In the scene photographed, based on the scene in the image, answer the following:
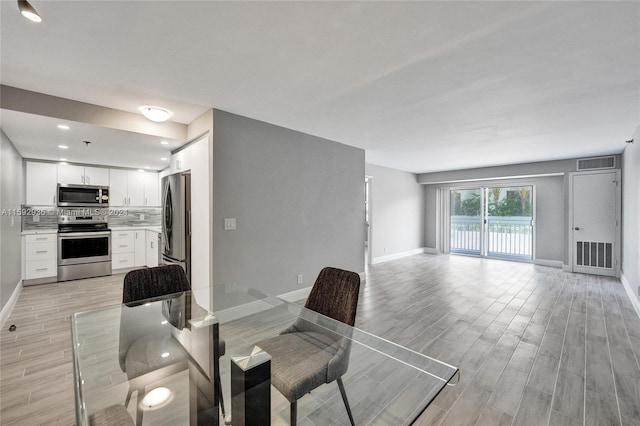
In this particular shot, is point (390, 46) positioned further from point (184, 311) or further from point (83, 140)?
point (83, 140)

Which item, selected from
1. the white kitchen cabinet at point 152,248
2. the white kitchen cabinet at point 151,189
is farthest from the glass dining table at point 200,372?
the white kitchen cabinet at point 151,189

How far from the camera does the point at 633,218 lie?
3.95 meters

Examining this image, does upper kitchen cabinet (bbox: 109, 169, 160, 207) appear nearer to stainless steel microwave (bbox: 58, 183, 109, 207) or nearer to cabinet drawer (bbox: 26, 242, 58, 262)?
stainless steel microwave (bbox: 58, 183, 109, 207)

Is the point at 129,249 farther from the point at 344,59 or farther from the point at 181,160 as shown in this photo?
the point at 344,59

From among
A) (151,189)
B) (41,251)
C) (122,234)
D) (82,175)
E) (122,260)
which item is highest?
(82,175)

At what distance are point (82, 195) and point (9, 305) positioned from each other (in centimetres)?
238

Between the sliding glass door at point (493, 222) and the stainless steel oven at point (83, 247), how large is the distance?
8.56m

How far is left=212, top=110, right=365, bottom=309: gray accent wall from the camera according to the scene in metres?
3.12

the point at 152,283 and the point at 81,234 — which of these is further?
the point at 81,234

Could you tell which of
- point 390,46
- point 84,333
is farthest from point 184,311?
point 390,46

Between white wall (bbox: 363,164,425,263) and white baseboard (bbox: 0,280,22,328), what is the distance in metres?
5.96

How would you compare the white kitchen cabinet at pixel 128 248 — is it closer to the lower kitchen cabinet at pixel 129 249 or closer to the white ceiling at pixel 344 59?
the lower kitchen cabinet at pixel 129 249

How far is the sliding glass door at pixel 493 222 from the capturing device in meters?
6.87

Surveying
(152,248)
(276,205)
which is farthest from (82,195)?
(276,205)
